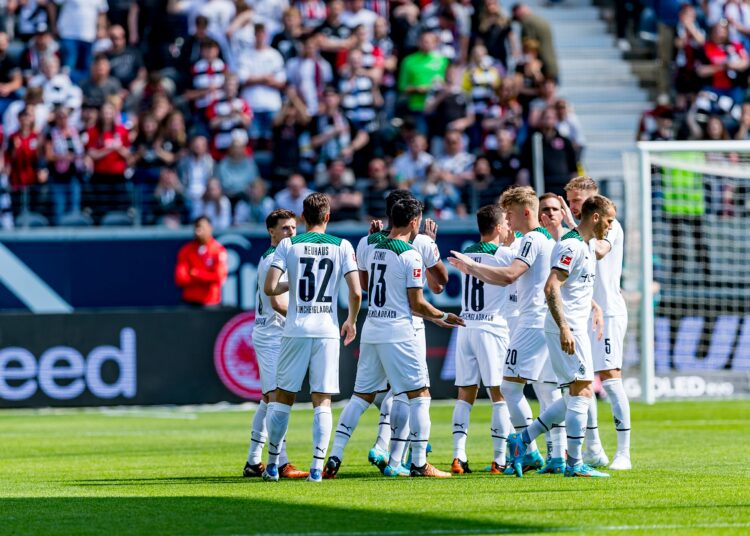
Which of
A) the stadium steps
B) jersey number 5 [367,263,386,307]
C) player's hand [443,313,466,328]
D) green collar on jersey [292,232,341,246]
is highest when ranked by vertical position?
the stadium steps

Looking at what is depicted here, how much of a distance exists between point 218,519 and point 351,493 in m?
1.59

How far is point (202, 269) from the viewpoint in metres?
20.8

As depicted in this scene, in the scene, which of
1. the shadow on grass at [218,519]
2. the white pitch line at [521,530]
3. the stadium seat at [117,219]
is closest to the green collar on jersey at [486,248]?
the shadow on grass at [218,519]

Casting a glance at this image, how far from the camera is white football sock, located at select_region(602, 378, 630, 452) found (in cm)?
1216

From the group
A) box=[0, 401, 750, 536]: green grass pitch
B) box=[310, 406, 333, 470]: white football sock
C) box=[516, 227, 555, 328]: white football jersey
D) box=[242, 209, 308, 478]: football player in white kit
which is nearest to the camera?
box=[0, 401, 750, 536]: green grass pitch

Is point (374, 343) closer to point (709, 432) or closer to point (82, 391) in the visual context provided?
point (709, 432)

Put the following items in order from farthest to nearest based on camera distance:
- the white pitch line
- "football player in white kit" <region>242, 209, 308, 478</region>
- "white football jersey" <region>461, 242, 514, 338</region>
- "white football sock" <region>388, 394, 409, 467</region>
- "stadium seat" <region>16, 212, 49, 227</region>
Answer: "stadium seat" <region>16, 212, 49, 227</region>
"white football jersey" <region>461, 242, 514, 338</region>
"football player in white kit" <region>242, 209, 308, 478</region>
"white football sock" <region>388, 394, 409, 467</region>
the white pitch line

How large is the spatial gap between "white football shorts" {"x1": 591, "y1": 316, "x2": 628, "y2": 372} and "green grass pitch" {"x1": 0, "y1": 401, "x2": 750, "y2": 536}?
35.1 inches

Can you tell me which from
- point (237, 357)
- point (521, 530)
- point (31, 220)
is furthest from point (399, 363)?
point (31, 220)

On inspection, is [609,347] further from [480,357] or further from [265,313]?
[265,313]

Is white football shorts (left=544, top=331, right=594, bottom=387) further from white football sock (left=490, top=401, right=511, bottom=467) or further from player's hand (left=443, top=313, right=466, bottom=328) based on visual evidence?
white football sock (left=490, top=401, right=511, bottom=467)

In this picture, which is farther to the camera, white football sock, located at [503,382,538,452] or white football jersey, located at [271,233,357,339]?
white football sock, located at [503,382,538,452]

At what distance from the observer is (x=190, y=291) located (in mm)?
21000

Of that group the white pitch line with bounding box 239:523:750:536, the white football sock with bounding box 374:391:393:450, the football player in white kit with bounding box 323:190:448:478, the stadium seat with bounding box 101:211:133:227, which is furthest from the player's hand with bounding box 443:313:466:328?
the stadium seat with bounding box 101:211:133:227
